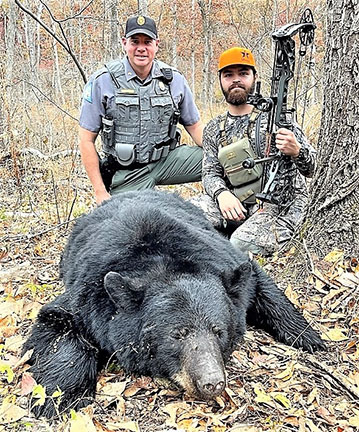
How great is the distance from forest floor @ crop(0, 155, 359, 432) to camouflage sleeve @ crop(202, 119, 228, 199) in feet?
4.06

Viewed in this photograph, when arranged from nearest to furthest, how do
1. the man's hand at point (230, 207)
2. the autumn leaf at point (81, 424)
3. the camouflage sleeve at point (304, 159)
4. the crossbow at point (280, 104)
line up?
the autumn leaf at point (81, 424)
the crossbow at point (280, 104)
the camouflage sleeve at point (304, 159)
the man's hand at point (230, 207)

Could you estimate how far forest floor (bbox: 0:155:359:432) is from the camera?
2.42m

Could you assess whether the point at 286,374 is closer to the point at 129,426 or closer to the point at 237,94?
the point at 129,426

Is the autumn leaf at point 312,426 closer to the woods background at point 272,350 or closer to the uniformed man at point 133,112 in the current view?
the woods background at point 272,350

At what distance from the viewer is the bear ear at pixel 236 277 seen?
2881 mm

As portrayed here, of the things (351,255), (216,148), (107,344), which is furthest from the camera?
(216,148)

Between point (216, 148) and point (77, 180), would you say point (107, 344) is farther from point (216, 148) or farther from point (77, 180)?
point (77, 180)

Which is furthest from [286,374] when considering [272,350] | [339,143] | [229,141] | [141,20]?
[141,20]

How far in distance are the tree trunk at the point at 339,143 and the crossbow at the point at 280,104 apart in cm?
45

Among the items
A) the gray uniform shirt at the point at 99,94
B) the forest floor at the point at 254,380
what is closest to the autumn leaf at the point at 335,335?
the forest floor at the point at 254,380

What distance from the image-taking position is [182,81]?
19.2 feet

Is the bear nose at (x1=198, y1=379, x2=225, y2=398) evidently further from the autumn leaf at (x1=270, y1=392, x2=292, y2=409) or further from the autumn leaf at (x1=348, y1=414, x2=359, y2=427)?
the autumn leaf at (x1=348, y1=414, x2=359, y2=427)

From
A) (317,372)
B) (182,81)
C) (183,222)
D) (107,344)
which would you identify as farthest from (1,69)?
(317,372)

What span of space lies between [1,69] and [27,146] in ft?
6.03
